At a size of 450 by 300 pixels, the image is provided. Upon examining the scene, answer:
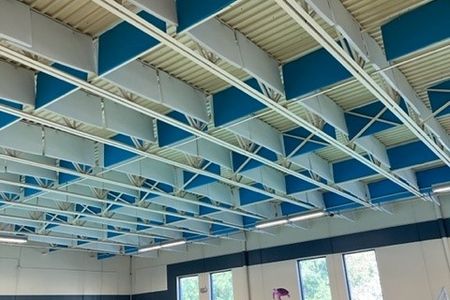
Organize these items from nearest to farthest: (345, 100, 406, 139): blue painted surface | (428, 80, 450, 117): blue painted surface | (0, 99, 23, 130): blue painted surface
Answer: (0, 99, 23, 130): blue painted surface < (428, 80, 450, 117): blue painted surface < (345, 100, 406, 139): blue painted surface

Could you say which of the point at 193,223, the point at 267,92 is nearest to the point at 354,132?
the point at 267,92

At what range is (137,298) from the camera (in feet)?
51.5

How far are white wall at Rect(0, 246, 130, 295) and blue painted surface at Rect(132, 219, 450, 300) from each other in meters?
1.26

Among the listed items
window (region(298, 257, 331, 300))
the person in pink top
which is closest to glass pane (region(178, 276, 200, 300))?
the person in pink top

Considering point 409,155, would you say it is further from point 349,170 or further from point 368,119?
point 368,119

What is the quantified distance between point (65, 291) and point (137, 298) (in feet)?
8.63

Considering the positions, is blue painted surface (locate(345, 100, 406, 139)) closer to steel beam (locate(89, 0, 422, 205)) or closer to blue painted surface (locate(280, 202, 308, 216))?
steel beam (locate(89, 0, 422, 205))

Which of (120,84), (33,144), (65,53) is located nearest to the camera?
(65,53)

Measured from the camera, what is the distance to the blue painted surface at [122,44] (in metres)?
4.22

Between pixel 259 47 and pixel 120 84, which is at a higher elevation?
pixel 259 47

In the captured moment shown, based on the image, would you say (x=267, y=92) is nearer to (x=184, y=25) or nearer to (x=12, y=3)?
(x=184, y=25)

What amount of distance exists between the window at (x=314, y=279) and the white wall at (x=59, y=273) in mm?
6776

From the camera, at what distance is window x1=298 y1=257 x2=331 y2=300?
38.8ft

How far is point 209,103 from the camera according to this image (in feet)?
20.0
